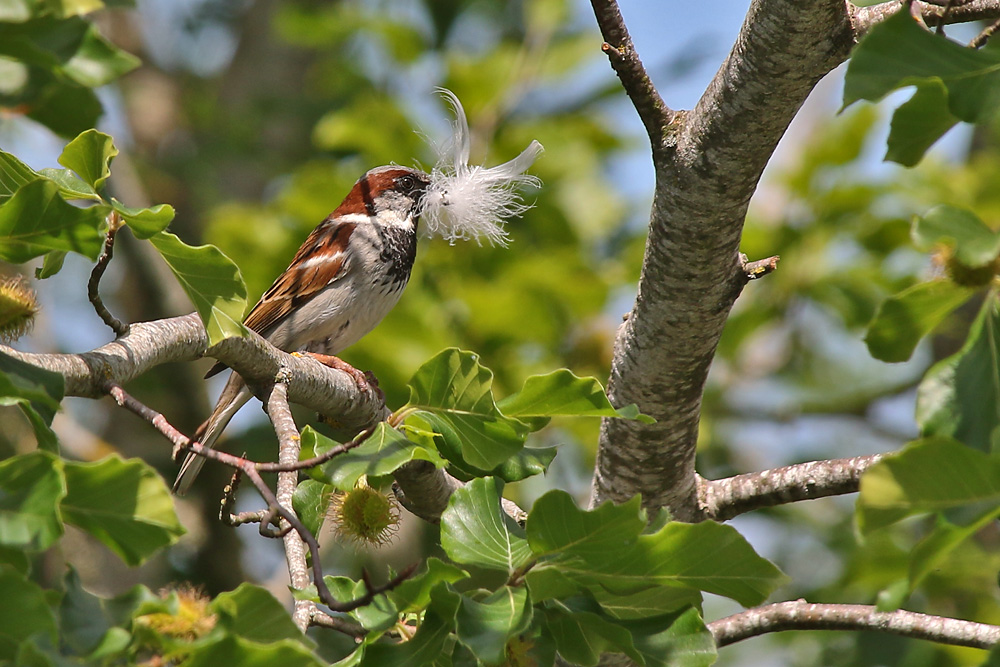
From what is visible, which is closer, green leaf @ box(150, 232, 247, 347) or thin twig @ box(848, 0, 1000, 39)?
green leaf @ box(150, 232, 247, 347)

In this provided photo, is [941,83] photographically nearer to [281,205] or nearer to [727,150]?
[727,150]

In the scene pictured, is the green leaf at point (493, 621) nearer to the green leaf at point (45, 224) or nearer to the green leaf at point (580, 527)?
the green leaf at point (580, 527)

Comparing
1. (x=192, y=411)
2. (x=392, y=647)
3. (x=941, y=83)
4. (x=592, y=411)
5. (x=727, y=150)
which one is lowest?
(x=192, y=411)

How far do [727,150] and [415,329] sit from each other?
279cm

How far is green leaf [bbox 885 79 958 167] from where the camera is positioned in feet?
5.29

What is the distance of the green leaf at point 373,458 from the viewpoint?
1.89 m

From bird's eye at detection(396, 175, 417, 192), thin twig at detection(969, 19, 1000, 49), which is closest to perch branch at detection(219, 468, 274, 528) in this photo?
thin twig at detection(969, 19, 1000, 49)

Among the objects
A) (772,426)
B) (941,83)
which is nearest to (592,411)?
(941,83)

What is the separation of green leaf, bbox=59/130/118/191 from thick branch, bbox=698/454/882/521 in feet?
6.02

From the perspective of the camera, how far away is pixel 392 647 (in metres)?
1.81

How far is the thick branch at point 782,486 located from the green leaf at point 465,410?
2.99 feet

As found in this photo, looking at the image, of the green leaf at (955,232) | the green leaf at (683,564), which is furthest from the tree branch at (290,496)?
the green leaf at (955,232)

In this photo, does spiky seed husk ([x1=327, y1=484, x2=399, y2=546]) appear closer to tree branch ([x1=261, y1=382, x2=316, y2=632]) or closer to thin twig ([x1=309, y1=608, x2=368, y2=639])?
tree branch ([x1=261, y1=382, x2=316, y2=632])

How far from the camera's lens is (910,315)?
163 centimetres
